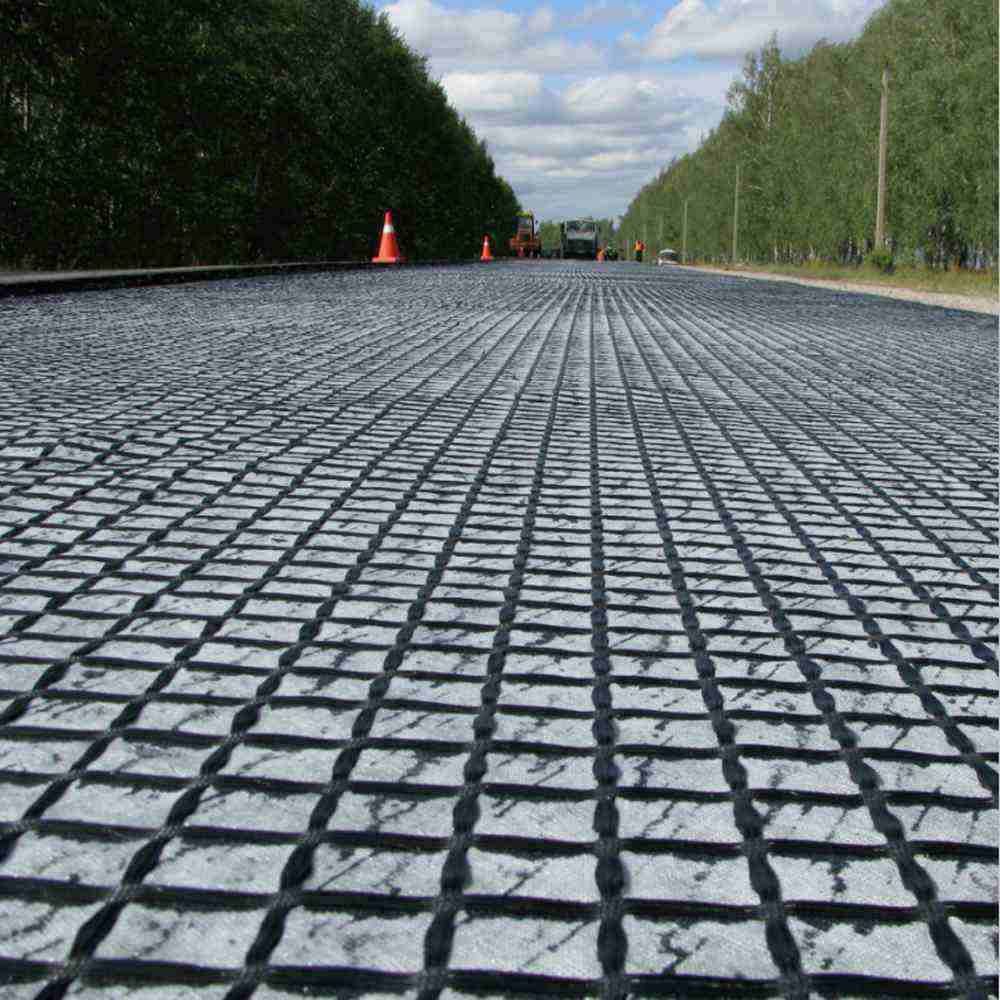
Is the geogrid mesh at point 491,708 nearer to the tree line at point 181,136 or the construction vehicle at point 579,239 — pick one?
the tree line at point 181,136

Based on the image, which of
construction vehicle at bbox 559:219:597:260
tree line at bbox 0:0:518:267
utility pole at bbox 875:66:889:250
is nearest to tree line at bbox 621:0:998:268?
utility pole at bbox 875:66:889:250

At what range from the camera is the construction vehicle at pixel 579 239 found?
63188 millimetres

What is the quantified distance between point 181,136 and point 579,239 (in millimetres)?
47360

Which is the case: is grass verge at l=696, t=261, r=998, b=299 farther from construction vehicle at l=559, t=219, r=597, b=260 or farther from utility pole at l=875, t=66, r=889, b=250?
construction vehicle at l=559, t=219, r=597, b=260

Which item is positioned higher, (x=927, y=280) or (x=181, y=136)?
(x=181, y=136)

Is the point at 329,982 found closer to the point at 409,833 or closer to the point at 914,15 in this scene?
the point at 409,833

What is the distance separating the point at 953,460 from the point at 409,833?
232 cm

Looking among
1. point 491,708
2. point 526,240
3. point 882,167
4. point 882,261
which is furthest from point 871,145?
point 491,708

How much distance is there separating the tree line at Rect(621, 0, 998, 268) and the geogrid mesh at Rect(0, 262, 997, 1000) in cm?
2564

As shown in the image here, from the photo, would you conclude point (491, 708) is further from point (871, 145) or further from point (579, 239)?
point (579, 239)

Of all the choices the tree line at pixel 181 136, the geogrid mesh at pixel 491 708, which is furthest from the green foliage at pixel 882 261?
the geogrid mesh at pixel 491 708

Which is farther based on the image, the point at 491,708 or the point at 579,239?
the point at 579,239

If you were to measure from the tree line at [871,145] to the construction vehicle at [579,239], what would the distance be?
6.36 meters

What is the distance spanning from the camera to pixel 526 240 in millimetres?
64938
